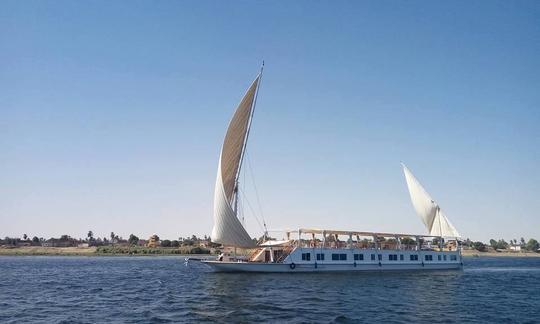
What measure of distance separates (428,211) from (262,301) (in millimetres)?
59293

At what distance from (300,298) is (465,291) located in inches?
821

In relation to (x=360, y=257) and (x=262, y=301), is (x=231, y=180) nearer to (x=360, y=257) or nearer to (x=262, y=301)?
(x=360, y=257)

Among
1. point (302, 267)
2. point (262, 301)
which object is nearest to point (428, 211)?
point (302, 267)

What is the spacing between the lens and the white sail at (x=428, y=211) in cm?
8376

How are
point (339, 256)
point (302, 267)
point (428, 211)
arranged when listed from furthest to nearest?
point (428, 211)
point (339, 256)
point (302, 267)

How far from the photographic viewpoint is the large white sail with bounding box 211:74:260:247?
5388cm

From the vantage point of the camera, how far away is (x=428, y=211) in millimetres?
85562

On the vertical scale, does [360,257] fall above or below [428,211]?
below

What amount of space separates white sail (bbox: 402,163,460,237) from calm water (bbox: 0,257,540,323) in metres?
30.5

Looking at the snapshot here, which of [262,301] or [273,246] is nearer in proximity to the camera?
[262,301]

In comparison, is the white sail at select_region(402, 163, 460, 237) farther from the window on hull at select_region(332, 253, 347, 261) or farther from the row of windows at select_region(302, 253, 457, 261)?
the window on hull at select_region(332, 253, 347, 261)

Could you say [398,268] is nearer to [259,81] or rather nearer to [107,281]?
[259,81]

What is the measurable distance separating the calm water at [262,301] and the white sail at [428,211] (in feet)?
100.0

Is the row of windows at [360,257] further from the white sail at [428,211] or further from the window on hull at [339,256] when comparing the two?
the white sail at [428,211]
